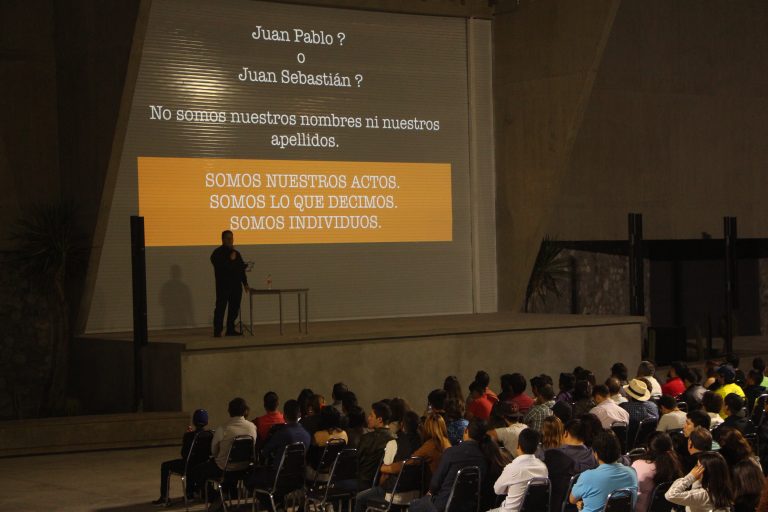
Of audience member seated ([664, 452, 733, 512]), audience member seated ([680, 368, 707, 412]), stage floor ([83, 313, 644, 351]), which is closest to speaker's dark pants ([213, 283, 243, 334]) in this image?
stage floor ([83, 313, 644, 351])

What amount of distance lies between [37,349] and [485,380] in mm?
7096

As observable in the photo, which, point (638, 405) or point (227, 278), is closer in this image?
point (638, 405)

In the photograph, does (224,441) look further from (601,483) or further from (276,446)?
(601,483)

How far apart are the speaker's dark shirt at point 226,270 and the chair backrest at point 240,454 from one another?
495 centimetres

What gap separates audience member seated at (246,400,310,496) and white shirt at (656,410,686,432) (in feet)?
8.41

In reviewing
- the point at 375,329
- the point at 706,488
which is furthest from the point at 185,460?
the point at 375,329

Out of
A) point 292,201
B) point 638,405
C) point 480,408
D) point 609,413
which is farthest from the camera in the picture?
point 292,201

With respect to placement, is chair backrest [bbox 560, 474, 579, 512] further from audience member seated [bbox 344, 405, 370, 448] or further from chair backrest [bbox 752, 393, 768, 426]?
chair backrest [bbox 752, 393, 768, 426]

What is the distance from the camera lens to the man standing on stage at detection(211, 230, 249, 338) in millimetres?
13320

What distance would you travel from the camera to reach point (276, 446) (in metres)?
8.27

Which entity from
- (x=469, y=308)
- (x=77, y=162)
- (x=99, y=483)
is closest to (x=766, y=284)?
(x=469, y=308)

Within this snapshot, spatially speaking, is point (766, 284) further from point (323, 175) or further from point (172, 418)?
point (172, 418)

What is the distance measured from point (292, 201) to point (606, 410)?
24.5 ft

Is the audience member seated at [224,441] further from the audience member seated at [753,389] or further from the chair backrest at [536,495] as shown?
the audience member seated at [753,389]
